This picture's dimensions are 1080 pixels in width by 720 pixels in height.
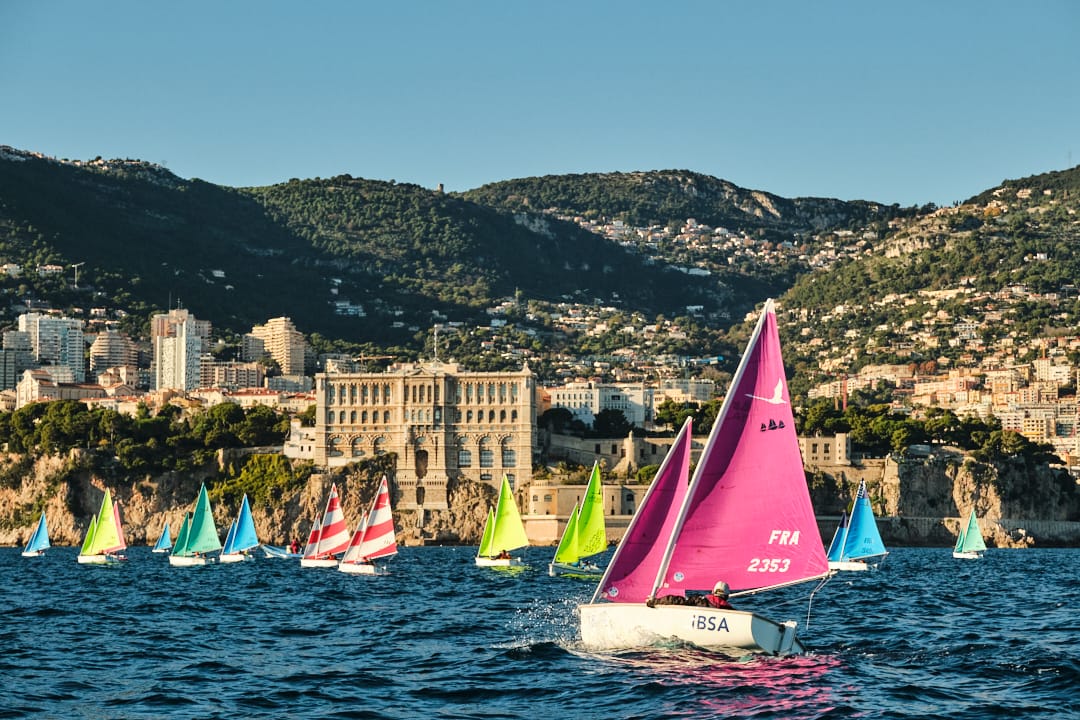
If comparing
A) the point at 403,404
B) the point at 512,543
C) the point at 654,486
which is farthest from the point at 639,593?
the point at 403,404

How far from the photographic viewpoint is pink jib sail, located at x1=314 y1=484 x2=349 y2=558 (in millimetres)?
86812

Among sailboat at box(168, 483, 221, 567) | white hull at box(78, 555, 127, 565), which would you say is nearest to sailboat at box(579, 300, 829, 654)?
sailboat at box(168, 483, 221, 567)

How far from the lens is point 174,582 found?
74312 millimetres

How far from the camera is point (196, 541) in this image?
94.0 meters

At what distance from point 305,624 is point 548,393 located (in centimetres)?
13793

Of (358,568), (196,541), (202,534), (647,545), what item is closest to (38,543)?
(202,534)

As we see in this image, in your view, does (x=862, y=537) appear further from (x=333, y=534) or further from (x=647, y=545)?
(x=647, y=545)

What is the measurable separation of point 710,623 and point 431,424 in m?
108

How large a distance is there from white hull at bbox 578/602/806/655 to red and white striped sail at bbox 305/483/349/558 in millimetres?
51739

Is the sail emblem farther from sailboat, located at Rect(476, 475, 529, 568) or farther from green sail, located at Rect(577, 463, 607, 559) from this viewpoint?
sailboat, located at Rect(476, 475, 529, 568)

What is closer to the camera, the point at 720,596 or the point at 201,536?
the point at 720,596

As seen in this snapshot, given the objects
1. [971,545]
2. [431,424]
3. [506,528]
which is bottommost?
[971,545]

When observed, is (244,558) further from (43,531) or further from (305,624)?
(305,624)

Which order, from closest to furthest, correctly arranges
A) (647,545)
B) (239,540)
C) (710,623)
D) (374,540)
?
(710,623)
(647,545)
(374,540)
(239,540)
